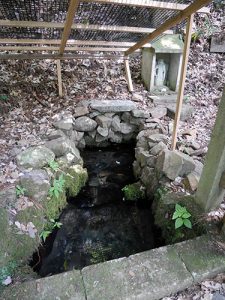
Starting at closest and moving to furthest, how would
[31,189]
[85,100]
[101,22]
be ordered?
[31,189]
[101,22]
[85,100]

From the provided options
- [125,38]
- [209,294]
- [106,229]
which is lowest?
[106,229]

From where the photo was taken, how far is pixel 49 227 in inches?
139

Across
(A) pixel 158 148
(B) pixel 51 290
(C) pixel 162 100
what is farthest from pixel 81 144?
(B) pixel 51 290

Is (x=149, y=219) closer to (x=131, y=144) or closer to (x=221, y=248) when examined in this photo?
(x=221, y=248)

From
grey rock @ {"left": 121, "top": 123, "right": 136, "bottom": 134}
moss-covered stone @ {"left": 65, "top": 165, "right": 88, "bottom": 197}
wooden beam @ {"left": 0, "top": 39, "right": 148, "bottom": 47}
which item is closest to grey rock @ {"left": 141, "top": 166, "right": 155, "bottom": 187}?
moss-covered stone @ {"left": 65, "top": 165, "right": 88, "bottom": 197}

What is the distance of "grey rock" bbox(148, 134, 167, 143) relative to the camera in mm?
4539

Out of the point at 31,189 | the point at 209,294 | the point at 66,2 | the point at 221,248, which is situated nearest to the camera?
the point at 209,294

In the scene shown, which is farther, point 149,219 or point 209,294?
point 149,219

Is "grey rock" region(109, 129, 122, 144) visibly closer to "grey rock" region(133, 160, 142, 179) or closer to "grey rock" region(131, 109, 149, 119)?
"grey rock" region(131, 109, 149, 119)

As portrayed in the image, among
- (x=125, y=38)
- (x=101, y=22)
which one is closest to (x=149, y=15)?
(x=101, y=22)

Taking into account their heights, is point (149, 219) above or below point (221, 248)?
below

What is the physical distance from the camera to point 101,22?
390 cm

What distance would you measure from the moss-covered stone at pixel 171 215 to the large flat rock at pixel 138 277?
0.55 meters

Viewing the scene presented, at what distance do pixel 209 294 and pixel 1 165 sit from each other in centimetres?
323
